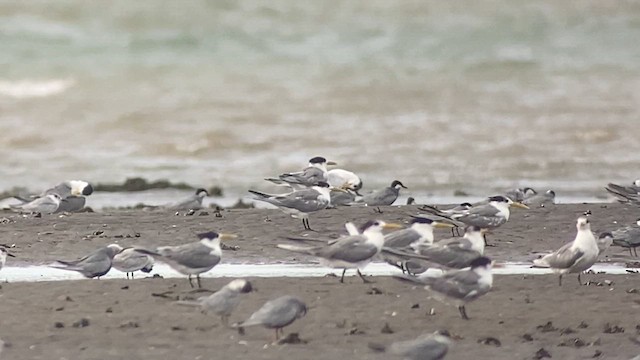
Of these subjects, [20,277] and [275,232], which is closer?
[20,277]

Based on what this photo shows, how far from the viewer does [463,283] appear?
11.6m

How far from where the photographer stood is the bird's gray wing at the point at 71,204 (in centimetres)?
2028

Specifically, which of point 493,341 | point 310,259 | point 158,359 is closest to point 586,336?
point 493,341

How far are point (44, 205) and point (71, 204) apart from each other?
2.12 ft

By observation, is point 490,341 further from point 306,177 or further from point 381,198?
point 306,177

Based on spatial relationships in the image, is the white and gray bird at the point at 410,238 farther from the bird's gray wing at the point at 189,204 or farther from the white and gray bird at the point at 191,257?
the bird's gray wing at the point at 189,204

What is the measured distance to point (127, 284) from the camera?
13.0 metres

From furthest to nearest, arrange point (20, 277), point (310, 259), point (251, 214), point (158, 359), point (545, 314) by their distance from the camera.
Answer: point (251, 214)
point (310, 259)
point (20, 277)
point (545, 314)
point (158, 359)

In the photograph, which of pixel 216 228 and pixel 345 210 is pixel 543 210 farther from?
pixel 216 228

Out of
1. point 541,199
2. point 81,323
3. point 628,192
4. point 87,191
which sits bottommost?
point 81,323

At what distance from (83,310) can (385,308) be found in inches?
92.7

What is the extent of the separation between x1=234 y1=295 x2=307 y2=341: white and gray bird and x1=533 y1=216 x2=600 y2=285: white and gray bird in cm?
353

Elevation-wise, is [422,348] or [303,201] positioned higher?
[303,201]

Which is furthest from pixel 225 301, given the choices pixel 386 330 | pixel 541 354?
pixel 541 354
